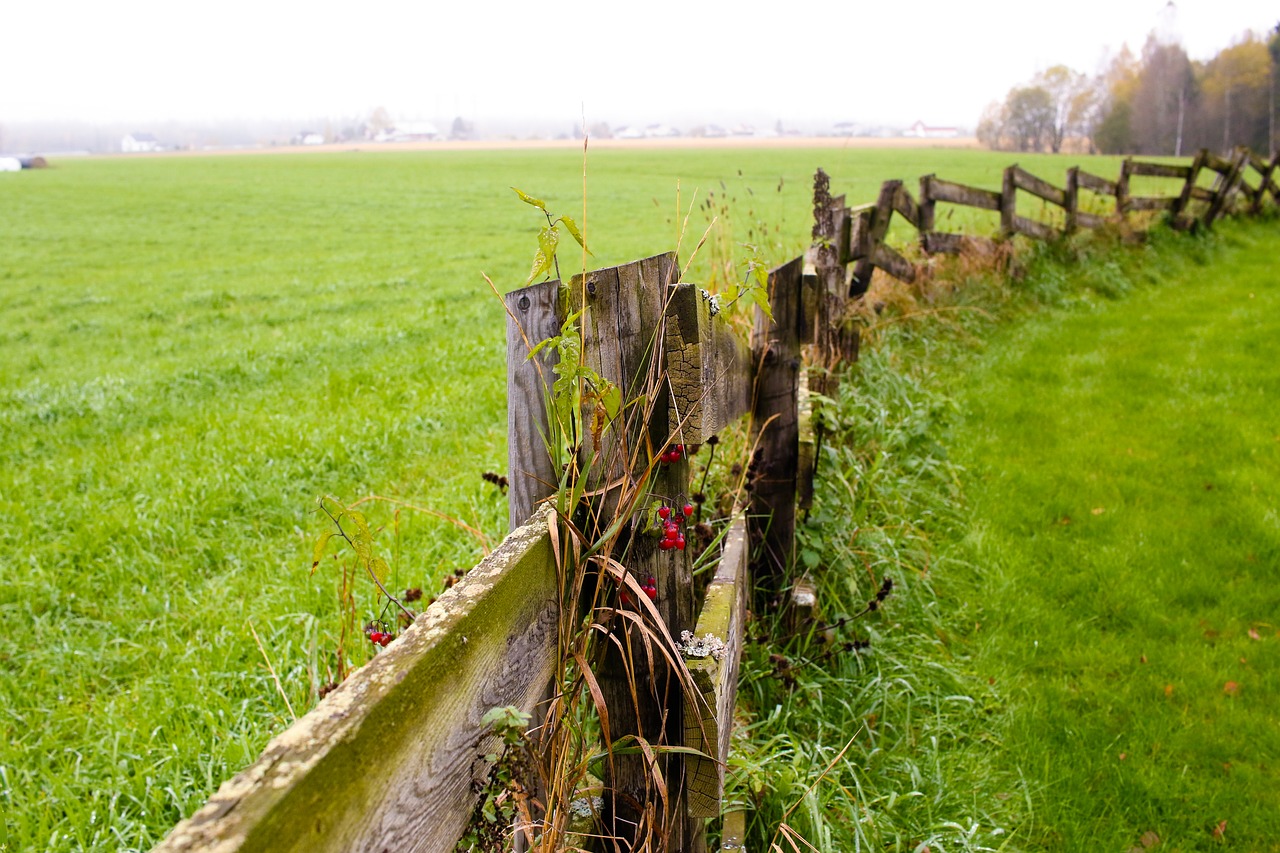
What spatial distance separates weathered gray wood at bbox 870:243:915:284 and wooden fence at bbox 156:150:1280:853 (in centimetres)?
435

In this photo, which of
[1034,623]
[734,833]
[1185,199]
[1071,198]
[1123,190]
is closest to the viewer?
[734,833]

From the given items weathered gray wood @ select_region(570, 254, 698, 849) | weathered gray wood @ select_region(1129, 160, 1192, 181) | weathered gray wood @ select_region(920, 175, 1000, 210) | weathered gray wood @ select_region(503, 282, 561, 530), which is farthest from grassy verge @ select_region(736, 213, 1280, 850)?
weathered gray wood @ select_region(1129, 160, 1192, 181)

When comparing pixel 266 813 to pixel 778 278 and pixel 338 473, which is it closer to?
pixel 778 278

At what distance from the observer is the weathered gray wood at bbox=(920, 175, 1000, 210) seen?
8891mm

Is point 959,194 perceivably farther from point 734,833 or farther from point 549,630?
point 549,630

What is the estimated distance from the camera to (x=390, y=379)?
8781 millimetres

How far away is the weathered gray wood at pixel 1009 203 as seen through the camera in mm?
9820

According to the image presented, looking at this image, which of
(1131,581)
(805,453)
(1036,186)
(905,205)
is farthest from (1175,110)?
(805,453)

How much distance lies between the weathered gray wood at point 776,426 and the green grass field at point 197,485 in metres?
1.04

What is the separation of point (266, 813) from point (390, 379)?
838 centimetres

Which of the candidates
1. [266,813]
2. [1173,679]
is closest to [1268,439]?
[1173,679]

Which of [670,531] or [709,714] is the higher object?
[670,531]

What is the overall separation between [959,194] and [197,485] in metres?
7.91

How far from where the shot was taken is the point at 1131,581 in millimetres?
4266
